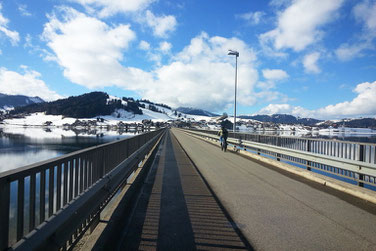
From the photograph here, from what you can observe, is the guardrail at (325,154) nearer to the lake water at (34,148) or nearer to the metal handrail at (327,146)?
the metal handrail at (327,146)

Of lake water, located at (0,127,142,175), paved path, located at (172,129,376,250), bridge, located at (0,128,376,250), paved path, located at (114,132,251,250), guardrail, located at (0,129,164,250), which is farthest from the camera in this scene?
lake water, located at (0,127,142,175)

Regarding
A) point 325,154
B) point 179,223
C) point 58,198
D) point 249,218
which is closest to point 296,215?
point 249,218

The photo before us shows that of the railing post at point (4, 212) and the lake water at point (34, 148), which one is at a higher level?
the railing post at point (4, 212)

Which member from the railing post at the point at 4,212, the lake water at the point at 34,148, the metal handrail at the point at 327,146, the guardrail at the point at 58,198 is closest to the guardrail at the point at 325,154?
the metal handrail at the point at 327,146

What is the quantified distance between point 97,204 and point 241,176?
20.9 ft

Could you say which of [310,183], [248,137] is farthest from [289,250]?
[248,137]

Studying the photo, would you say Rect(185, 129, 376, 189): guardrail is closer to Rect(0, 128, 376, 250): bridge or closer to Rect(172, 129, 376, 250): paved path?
Rect(0, 128, 376, 250): bridge

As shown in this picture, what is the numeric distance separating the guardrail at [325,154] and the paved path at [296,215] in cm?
87

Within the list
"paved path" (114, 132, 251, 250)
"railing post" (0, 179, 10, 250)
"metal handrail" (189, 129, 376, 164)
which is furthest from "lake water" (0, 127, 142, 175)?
"railing post" (0, 179, 10, 250)

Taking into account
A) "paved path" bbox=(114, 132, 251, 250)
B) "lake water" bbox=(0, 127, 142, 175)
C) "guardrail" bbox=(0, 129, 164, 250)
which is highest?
"guardrail" bbox=(0, 129, 164, 250)

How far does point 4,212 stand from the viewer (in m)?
2.29

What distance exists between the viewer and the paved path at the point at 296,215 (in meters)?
3.93

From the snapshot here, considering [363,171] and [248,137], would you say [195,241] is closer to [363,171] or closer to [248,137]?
[363,171]

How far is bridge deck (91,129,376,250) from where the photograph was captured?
3852 mm
